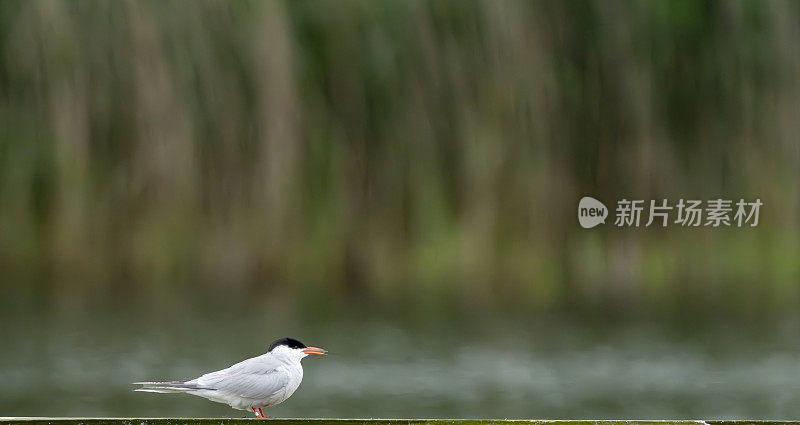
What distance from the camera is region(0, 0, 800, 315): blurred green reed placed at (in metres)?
3.55

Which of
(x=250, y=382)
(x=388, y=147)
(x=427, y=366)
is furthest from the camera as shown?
(x=388, y=147)

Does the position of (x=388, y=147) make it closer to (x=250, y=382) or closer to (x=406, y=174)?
(x=406, y=174)

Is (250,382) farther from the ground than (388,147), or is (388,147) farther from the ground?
(388,147)

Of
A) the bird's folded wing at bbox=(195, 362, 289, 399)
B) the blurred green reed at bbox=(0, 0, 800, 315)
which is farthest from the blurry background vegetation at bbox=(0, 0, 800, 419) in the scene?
the bird's folded wing at bbox=(195, 362, 289, 399)

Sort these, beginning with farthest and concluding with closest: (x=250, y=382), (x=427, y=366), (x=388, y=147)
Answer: (x=388, y=147) → (x=427, y=366) → (x=250, y=382)

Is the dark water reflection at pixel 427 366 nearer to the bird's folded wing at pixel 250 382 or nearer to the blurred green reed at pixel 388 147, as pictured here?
the blurred green reed at pixel 388 147

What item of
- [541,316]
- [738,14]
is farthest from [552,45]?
[541,316]

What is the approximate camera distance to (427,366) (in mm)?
3426

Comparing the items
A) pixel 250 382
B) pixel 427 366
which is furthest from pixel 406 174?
pixel 250 382

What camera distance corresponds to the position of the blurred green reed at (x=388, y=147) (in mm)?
3555

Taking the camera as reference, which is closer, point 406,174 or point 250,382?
point 250,382

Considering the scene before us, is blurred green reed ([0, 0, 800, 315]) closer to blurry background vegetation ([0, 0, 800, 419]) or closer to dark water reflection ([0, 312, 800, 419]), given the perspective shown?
blurry background vegetation ([0, 0, 800, 419])

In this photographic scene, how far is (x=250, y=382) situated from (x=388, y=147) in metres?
1.43

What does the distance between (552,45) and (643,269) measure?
880 mm
